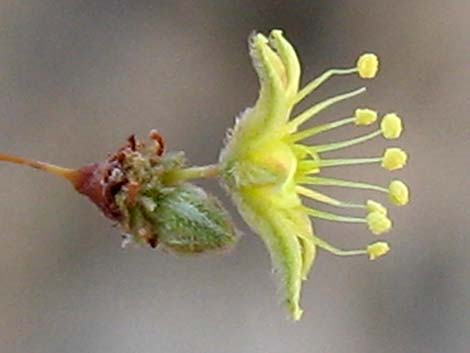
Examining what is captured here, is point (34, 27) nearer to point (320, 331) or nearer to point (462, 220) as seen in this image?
point (320, 331)

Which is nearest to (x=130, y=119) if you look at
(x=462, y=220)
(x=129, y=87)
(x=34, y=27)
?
(x=129, y=87)

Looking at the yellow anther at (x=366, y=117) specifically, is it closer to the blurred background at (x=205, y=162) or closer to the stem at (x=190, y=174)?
the stem at (x=190, y=174)

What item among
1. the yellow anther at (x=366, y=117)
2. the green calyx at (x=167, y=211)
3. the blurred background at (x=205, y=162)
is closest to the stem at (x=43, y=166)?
the green calyx at (x=167, y=211)

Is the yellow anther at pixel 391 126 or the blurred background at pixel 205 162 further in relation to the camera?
the blurred background at pixel 205 162

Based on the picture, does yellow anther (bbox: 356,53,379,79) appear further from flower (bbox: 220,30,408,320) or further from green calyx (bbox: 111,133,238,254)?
green calyx (bbox: 111,133,238,254)

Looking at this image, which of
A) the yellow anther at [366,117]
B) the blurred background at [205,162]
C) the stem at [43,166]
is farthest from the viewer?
the blurred background at [205,162]

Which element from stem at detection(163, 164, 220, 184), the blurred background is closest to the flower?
stem at detection(163, 164, 220, 184)
